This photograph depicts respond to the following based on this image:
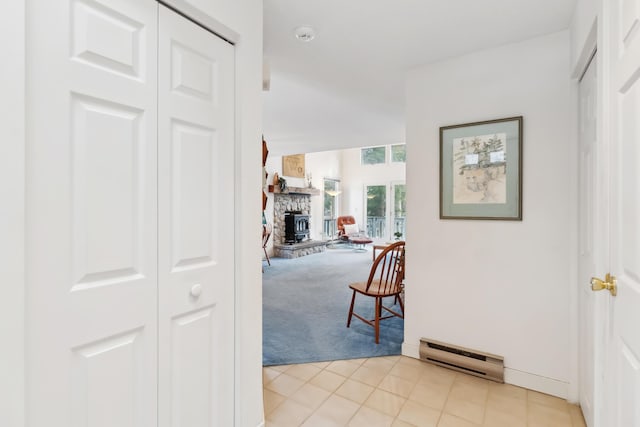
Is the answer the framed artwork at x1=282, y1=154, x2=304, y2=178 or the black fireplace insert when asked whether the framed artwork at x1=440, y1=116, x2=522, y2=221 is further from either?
the framed artwork at x1=282, y1=154, x2=304, y2=178

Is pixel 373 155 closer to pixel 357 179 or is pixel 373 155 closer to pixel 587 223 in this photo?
pixel 357 179

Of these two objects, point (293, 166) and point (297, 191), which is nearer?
point (297, 191)

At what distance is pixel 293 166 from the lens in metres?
8.66

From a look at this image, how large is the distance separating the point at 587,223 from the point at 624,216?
37.7 inches

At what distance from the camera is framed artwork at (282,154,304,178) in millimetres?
8359

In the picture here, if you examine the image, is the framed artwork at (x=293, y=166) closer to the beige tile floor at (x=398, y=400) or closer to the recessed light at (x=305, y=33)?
the recessed light at (x=305, y=33)

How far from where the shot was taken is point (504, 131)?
7.35 ft

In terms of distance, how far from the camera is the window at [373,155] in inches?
390
